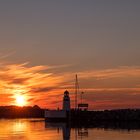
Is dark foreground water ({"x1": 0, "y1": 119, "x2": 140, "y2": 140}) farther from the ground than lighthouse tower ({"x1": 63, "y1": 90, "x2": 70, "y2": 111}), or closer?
closer

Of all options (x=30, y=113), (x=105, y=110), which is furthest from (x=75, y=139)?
(x=30, y=113)

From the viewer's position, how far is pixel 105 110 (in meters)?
121

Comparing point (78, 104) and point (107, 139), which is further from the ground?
point (78, 104)

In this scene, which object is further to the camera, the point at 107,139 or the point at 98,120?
the point at 98,120

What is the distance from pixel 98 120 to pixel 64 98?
18.5 metres

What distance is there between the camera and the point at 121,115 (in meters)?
110

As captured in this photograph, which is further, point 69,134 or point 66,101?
point 66,101

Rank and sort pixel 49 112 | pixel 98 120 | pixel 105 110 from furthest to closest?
pixel 105 110 < pixel 98 120 < pixel 49 112

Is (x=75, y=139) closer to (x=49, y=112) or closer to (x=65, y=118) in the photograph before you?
(x=65, y=118)

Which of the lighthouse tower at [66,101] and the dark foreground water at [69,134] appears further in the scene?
the lighthouse tower at [66,101]

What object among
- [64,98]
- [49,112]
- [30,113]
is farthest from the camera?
[30,113]

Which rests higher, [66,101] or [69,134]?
[66,101]

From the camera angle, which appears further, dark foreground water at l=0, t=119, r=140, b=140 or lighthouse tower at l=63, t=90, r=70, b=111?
lighthouse tower at l=63, t=90, r=70, b=111

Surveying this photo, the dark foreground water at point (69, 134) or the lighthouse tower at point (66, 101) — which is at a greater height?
the lighthouse tower at point (66, 101)
